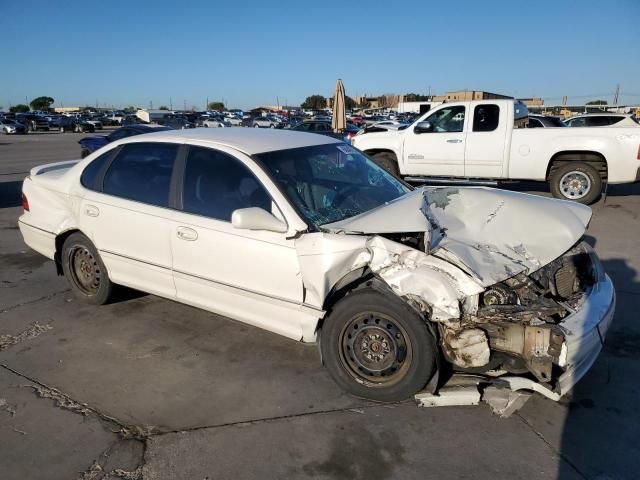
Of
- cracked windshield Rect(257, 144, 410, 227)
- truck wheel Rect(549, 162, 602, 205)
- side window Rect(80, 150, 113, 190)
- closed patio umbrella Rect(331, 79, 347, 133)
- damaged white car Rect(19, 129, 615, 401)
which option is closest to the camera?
damaged white car Rect(19, 129, 615, 401)

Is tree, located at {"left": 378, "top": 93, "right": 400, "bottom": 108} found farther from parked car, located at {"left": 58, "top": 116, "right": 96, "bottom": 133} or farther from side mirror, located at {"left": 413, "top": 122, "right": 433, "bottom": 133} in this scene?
side mirror, located at {"left": 413, "top": 122, "right": 433, "bottom": 133}

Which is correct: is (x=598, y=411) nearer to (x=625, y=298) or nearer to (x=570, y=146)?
(x=625, y=298)

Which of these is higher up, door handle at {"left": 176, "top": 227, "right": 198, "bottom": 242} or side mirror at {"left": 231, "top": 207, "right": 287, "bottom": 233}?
side mirror at {"left": 231, "top": 207, "right": 287, "bottom": 233}

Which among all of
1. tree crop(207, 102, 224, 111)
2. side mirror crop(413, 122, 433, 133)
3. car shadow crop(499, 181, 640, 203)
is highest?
tree crop(207, 102, 224, 111)

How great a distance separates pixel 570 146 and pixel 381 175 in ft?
19.9

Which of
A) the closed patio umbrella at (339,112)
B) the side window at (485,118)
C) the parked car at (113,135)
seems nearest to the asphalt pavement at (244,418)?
the side window at (485,118)

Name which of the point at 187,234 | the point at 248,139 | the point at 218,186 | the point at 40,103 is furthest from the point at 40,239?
the point at 40,103

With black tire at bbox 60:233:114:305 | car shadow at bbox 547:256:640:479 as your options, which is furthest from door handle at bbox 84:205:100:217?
car shadow at bbox 547:256:640:479

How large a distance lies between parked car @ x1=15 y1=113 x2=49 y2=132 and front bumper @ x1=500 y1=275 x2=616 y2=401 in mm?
49547

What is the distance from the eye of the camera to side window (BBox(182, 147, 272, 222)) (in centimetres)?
344

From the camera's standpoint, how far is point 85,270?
451cm

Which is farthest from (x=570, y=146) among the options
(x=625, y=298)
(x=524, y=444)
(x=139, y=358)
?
(x=139, y=358)

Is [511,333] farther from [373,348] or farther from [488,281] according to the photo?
[373,348]

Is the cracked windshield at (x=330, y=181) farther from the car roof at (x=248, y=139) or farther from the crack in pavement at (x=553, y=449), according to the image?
the crack in pavement at (x=553, y=449)
